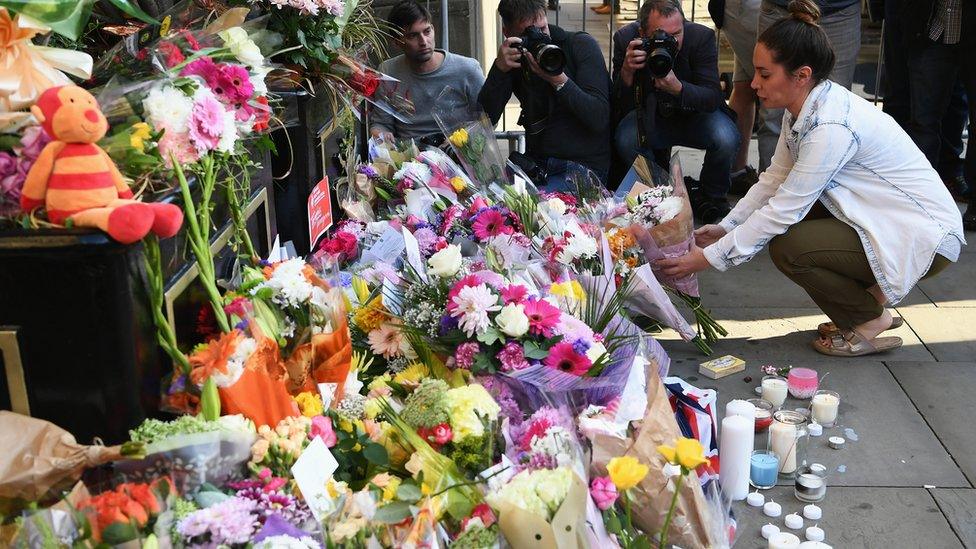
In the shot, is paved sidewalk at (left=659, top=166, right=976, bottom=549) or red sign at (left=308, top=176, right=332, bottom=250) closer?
paved sidewalk at (left=659, top=166, right=976, bottom=549)

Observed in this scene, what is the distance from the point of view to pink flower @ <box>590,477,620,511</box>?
2.00 metres

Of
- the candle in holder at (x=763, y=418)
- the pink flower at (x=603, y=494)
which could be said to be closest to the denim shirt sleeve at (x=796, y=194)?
the candle in holder at (x=763, y=418)

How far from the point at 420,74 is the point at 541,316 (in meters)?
2.70

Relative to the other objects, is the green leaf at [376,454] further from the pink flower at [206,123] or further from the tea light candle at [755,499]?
the tea light candle at [755,499]

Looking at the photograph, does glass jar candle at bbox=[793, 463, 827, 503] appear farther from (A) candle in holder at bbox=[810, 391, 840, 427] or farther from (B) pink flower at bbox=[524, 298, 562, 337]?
(B) pink flower at bbox=[524, 298, 562, 337]

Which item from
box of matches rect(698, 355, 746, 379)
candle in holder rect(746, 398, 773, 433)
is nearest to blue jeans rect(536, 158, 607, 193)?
box of matches rect(698, 355, 746, 379)

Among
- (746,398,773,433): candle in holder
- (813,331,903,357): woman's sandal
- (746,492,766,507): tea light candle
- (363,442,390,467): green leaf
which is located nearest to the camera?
(363,442,390,467): green leaf

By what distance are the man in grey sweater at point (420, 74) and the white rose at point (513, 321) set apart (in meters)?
2.29

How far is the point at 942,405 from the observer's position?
11.1ft

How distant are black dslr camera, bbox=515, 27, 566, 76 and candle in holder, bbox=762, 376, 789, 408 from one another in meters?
1.90

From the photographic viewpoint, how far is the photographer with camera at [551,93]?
4.63m

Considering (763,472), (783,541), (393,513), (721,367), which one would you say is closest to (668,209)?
(721,367)

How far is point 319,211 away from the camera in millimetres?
3613

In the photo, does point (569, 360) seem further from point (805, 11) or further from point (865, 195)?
point (805, 11)
